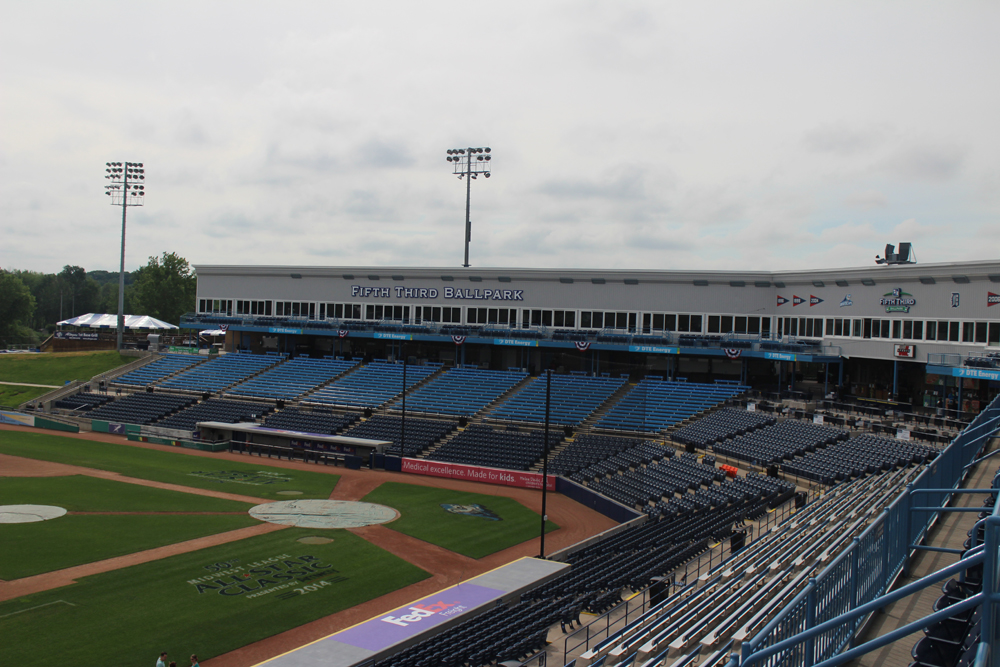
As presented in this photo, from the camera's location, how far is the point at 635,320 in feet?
197

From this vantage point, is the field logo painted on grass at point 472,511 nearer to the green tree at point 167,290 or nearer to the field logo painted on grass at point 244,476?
the field logo painted on grass at point 244,476

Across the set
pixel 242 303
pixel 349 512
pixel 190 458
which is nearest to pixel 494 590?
pixel 349 512

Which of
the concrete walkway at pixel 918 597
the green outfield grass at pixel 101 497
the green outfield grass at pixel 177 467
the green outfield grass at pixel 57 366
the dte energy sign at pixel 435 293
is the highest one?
the dte energy sign at pixel 435 293

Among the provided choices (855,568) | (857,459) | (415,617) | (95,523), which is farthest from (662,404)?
(855,568)

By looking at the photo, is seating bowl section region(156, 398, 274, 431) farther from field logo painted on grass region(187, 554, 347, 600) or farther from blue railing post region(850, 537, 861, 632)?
blue railing post region(850, 537, 861, 632)

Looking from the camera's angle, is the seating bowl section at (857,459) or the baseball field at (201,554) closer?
the baseball field at (201,554)

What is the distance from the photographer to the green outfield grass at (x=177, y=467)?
40.6 m

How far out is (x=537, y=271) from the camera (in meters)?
62.3

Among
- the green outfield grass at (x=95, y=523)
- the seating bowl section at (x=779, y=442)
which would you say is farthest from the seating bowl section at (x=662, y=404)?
the green outfield grass at (x=95, y=523)

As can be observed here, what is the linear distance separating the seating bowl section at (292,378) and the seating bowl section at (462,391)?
1026cm

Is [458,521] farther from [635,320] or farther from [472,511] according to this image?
[635,320]

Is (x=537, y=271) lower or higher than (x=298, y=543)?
higher

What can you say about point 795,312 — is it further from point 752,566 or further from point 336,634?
point 336,634

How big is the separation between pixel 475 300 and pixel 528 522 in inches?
1301
